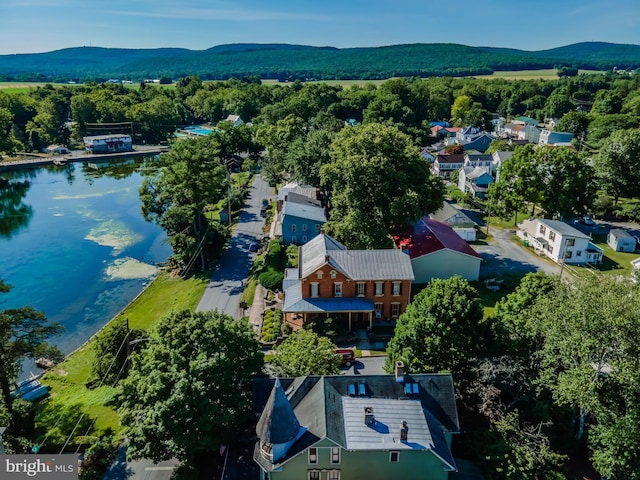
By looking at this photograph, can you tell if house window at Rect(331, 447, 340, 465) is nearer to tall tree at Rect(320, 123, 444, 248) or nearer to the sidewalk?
the sidewalk

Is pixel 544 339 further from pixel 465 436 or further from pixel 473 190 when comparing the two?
pixel 473 190

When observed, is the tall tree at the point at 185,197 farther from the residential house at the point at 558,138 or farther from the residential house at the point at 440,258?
the residential house at the point at 558,138

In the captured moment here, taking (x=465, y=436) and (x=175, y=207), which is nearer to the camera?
(x=465, y=436)

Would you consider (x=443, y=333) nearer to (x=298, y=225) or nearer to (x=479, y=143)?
(x=298, y=225)

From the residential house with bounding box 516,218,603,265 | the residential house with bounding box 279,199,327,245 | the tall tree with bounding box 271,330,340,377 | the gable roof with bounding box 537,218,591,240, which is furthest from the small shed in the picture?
the tall tree with bounding box 271,330,340,377

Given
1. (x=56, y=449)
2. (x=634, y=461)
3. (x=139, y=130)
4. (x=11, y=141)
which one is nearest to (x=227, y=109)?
(x=139, y=130)

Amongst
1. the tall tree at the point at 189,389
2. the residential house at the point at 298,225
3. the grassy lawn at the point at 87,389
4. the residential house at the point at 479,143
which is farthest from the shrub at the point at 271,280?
the residential house at the point at 479,143
